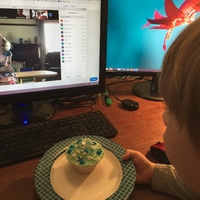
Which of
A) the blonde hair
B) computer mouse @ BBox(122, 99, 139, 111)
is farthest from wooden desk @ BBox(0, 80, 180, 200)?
the blonde hair

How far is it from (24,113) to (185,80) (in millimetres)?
592

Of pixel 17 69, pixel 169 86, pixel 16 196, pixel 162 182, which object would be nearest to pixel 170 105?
pixel 169 86

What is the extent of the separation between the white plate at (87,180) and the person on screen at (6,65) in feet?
0.94

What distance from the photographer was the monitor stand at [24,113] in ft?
2.53

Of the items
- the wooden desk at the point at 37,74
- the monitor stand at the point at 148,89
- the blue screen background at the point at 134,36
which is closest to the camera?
the wooden desk at the point at 37,74

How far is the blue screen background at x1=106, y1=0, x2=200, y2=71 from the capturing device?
0.87 meters

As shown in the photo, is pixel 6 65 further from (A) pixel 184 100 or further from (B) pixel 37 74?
(A) pixel 184 100

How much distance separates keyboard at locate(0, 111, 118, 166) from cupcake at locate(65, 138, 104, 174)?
0.09 m

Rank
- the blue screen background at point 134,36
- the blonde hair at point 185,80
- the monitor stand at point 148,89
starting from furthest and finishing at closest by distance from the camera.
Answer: the monitor stand at point 148,89
the blue screen background at point 134,36
the blonde hair at point 185,80

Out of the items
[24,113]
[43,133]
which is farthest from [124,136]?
[24,113]

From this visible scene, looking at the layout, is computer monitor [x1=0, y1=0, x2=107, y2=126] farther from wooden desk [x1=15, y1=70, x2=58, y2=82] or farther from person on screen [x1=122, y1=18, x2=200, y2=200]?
person on screen [x1=122, y1=18, x2=200, y2=200]

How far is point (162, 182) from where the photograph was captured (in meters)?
0.56

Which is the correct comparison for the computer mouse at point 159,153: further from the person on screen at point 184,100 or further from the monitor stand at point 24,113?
the monitor stand at point 24,113

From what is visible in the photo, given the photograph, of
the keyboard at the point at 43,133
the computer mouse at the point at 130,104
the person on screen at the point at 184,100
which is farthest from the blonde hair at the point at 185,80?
the computer mouse at the point at 130,104
